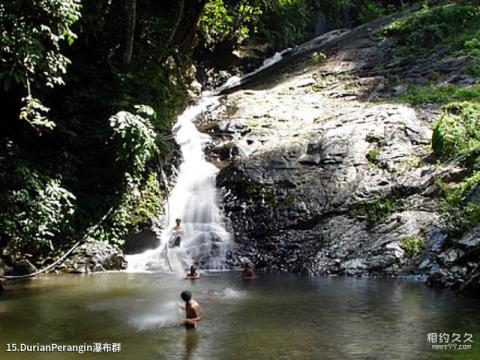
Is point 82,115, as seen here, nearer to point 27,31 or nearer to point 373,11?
point 27,31

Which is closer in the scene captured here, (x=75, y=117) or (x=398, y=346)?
(x=398, y=346)

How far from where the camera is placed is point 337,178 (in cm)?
1348

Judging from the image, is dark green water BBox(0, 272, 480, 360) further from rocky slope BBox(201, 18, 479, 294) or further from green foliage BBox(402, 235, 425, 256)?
rocky slope BBox(201, 18, 479, 294)

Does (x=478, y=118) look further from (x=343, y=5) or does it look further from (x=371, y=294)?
(x=343, y=5)

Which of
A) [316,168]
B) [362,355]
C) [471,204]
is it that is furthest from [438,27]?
[362,355]

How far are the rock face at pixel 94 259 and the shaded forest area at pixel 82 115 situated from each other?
0.87ft

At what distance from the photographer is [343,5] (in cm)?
3027

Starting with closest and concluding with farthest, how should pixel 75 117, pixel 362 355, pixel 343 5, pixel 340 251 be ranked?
pixel 362 355 → pixel 340 251 → pixel 75 117 → pixel 343 5

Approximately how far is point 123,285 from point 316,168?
6.12m

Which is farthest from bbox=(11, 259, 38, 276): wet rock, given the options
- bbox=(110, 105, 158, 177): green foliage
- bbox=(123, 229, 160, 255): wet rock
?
bbox=(110, 105, 158, 177): green foliage

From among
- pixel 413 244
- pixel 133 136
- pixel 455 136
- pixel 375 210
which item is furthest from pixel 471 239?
pixel 133 136

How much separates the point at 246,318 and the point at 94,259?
5.62 metres

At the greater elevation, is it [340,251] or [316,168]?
[316,168]

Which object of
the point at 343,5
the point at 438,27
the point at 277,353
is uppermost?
the point at 343,5
